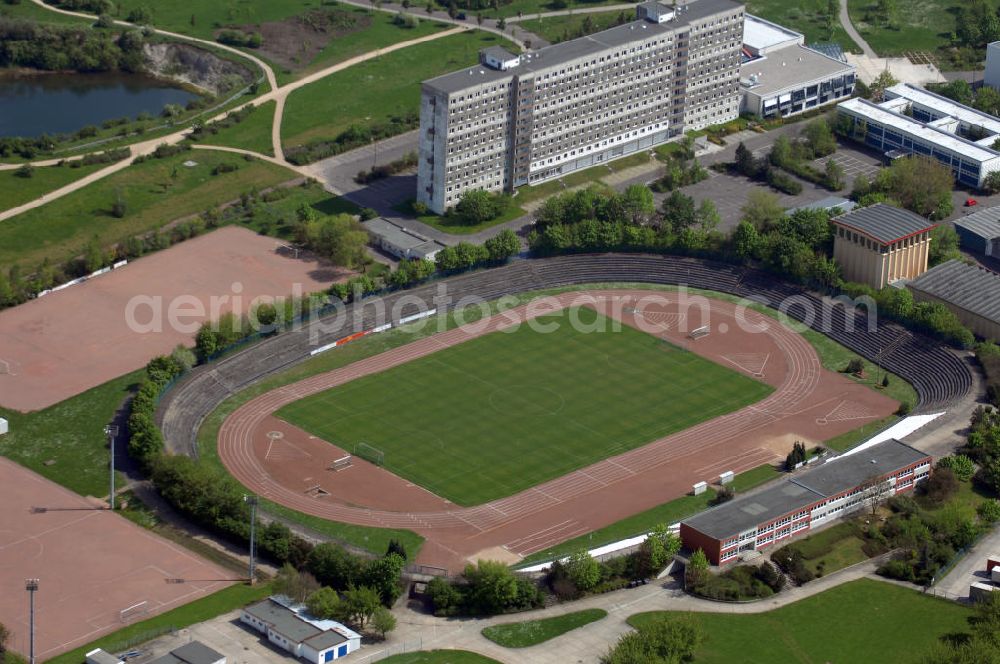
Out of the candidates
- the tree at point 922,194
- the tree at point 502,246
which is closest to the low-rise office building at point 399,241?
the tree at point 502,246

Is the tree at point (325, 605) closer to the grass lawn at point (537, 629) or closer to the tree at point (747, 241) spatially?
the grass lawn at point (537, 629)

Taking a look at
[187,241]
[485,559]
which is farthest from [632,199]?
[485,559]

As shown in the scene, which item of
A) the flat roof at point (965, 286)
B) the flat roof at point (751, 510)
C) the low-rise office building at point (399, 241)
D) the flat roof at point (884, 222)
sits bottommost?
the flat roof at point (751, 510)

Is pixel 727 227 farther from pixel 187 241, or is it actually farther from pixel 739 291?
pixel 187 241

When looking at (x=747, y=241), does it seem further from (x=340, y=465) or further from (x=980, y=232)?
(x=340, y=465)

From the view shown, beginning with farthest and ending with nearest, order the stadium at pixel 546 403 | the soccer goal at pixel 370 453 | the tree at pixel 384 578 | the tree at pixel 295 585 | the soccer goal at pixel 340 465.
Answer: the soccer goal at pixel 370 453 → the soccer goal at pixel 340 465 → the stadium at pixel 546 403 → the tree at pixel 384 578 → the tree at pixel 295 585

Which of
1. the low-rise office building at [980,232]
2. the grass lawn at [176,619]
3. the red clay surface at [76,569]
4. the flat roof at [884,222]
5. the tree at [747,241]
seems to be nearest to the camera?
the grass lawn at [176,619]

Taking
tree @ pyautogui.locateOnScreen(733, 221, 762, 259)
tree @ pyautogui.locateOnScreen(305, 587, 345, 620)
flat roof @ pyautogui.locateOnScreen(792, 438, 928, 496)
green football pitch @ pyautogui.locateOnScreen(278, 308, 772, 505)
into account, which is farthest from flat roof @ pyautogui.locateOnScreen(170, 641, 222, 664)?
tree @ pyautogui.locateOnScreen(733, 221, 762, 259)

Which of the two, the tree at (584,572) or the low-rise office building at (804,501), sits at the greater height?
the low-rise office building at (804,501)
